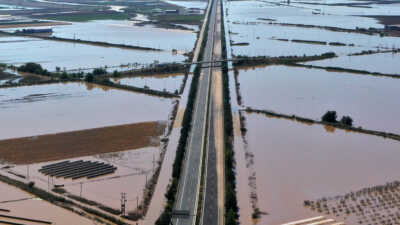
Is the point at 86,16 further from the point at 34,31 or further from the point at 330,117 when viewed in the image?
the point at 330,117

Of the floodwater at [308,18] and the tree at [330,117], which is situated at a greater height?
the floodwater at [308,18]

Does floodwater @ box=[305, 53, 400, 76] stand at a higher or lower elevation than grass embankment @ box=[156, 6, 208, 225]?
higher

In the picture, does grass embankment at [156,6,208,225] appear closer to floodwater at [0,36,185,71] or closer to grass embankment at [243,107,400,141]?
→ grass embankment at [243,107,400,141]

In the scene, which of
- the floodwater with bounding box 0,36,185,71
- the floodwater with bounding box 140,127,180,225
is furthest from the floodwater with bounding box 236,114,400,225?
the floodwater with bounding box 0,36,185,71


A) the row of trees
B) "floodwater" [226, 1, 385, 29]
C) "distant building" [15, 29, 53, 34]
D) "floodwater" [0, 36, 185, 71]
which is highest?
"floodwater" [226, 1, 385, 29]

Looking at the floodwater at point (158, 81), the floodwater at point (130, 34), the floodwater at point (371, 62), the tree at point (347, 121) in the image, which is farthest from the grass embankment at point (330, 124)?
the floodwater at point (130, 34)

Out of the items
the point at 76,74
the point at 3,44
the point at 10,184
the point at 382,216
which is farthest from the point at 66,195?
the point at 3,44

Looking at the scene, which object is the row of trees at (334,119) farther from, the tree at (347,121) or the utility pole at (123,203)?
the utility pole at (123,203)
